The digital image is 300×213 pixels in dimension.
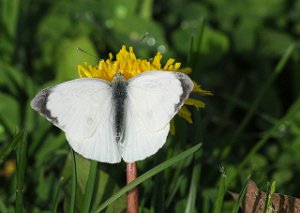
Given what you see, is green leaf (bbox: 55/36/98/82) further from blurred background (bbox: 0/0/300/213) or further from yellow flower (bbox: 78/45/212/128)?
yellow flower (bbox: 78/45/212/128)

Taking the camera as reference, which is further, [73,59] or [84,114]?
[73,59]

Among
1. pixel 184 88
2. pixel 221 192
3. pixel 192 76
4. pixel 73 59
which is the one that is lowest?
pixel 73 59

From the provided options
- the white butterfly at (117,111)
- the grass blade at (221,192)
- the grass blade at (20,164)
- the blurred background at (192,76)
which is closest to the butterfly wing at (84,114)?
the white butterfly at (117,111)

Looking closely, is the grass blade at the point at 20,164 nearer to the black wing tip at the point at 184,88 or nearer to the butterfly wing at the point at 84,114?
the butterfly wing at the point at 84,114

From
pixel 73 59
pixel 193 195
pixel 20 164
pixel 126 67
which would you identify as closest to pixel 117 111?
pixel 126 67

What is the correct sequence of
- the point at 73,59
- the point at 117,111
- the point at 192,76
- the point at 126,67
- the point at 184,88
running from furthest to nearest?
1. the point at 73,59
2. the point at 192,76
3. the point at 126,67
4. the point at 117,111
5. the point at 184,88

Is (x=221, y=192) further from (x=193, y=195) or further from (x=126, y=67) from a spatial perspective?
(x=126, y=67)

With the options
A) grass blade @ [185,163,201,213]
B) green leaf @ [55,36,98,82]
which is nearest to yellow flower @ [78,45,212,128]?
grass blade @ [185,163,201,213]

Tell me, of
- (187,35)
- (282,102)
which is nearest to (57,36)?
(187,35)
